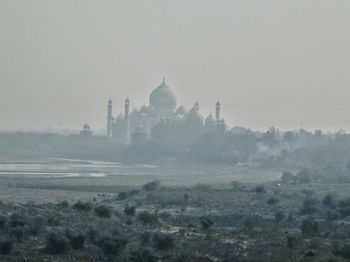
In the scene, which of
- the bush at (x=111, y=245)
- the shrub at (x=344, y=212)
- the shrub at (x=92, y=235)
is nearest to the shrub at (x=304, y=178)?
the shrub at (x=344, y=212)

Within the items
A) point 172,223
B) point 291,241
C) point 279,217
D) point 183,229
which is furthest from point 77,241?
point 279,217

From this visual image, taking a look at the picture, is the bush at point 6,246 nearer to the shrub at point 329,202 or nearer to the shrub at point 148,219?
the shrub at point 148,219

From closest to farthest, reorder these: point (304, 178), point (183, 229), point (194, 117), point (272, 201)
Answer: point (183, 229) < point (272, 201) < point (304, 178) < point (194, 117)

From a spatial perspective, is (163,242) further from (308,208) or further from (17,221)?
(308,208)

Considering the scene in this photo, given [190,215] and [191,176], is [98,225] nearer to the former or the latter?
[190,215]

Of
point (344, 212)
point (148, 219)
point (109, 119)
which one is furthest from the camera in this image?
point (109, 119)

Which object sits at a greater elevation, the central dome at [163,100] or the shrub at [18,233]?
the central dome at [163,100]
